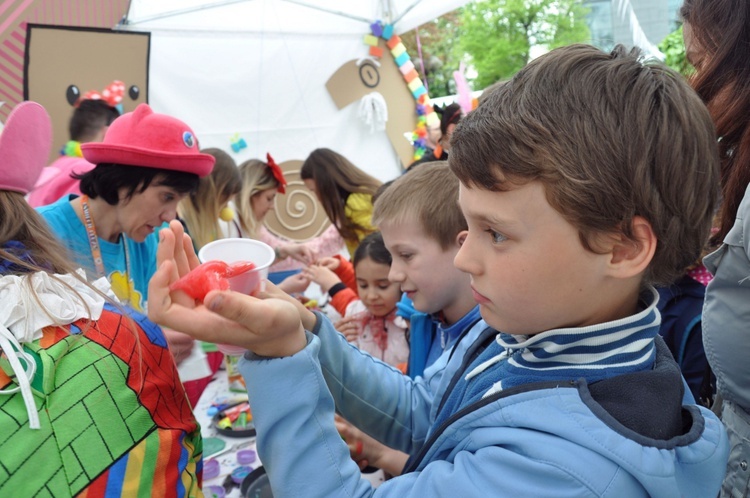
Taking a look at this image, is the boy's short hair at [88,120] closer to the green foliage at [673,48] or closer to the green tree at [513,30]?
the green foliage at [673,48]

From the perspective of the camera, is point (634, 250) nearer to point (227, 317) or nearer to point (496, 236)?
point (496, 236)

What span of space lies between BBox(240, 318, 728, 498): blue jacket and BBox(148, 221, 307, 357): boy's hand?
0.10 ft

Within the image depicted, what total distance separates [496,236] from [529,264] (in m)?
0.06

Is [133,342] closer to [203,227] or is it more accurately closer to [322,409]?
[322,409]

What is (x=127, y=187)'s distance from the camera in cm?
211

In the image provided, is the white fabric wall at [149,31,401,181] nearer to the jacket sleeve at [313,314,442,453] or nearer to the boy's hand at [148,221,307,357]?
the jacket sleeve at [313,314,442,453]

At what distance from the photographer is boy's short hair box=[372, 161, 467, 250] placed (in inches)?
63.7

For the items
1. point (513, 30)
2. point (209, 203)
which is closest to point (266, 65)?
point (209, 203)

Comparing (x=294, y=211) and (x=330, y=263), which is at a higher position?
(x=330, y=263)

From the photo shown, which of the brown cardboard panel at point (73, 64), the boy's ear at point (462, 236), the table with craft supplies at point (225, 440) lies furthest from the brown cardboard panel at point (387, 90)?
the boy's ear at point (462, 236)

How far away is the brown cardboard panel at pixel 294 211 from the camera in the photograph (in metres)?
5.48

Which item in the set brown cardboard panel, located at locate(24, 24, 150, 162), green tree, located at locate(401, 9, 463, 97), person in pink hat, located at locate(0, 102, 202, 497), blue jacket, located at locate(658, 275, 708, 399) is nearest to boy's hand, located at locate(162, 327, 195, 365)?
person in pink hat, located at locate(0, 102, 202, 497)

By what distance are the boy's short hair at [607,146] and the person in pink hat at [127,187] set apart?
161 cm

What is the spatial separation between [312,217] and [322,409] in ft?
15.9
